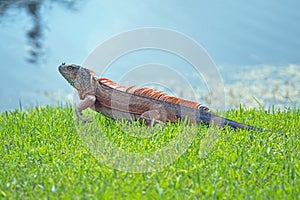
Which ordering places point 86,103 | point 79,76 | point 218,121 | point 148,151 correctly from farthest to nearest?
1. point 79,76
2. point 86,103
3. point 218,121
4. point 148,151

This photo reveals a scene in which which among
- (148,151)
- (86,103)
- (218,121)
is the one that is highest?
(218,121)

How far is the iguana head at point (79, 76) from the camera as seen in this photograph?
5.24 m

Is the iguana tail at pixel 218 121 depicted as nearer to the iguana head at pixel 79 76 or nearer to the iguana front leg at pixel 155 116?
the iguana front leg at pixel 155 116

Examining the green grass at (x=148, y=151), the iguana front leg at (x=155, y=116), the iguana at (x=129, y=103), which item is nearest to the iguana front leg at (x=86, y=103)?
the iguana at (x=129, y=103)

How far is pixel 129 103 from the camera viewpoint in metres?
5.15

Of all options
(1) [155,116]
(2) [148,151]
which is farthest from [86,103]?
(2) [148,151]

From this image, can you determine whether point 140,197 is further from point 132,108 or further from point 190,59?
point 190,59

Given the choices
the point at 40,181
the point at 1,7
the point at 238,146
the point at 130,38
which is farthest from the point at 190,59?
the point at 1,7

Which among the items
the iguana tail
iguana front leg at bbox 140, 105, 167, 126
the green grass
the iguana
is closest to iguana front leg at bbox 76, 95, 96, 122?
the iguana

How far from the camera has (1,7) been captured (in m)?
11.4

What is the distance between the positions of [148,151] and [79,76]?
1276 millimetres

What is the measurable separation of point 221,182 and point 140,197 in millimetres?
578

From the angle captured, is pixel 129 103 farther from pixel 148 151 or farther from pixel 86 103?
pixel 148 151

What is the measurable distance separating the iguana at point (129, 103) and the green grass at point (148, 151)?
0.14 m
